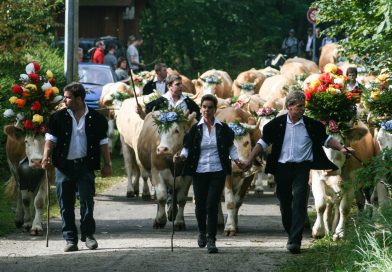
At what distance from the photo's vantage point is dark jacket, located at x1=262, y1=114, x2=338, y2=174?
1534 centimetres

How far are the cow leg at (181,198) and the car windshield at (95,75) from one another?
636 inches

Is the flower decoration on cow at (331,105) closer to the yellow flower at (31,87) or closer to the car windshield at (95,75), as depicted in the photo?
the yellow flower at (31,87)

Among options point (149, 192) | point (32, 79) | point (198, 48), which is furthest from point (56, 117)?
point (198, 48)

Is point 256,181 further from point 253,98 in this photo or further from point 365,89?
point 365,89

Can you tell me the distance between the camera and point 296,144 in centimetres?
1530

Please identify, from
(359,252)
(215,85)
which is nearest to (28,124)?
(359,252)

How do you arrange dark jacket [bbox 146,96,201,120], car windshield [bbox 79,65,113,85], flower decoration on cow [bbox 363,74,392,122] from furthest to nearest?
car windshield [bbox 79,65,113,85], dark jacket [bbox 146,96,201,120], flower decoration on cow [bbox 363,74,392,122]

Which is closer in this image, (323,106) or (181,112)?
(323,106)

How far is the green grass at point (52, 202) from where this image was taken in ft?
59.7

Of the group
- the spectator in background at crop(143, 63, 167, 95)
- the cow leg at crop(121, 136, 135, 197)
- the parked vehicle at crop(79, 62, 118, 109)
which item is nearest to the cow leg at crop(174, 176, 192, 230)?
the cow leg at crop(121, 136, 135, 197)

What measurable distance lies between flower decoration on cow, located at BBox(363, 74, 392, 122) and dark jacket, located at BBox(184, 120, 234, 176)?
5.66ft

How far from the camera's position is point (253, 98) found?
24.3 m

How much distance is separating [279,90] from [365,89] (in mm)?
12002

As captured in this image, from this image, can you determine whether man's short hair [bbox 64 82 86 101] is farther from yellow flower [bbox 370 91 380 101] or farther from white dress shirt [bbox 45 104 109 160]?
yellow flower [bbox 370 91 380 101]
